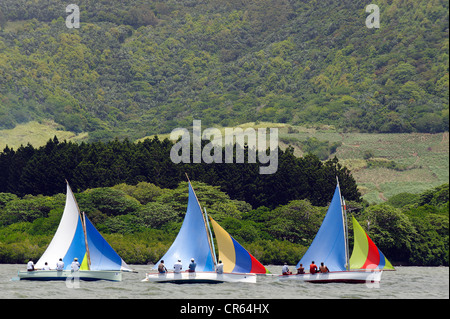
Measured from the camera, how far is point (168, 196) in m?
99.0

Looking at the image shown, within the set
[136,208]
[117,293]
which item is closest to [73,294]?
[117,293]

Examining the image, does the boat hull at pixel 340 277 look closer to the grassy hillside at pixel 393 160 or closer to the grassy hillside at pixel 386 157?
the grassy hillside at pixel 393 160

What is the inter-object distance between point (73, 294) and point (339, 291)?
15740 millimetres

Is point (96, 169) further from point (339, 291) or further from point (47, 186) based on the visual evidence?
point (339, 291)

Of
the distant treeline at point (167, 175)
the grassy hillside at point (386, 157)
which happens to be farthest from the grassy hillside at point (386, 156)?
the distant treeline at point (167, 175)

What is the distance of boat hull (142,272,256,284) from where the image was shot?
178 feet

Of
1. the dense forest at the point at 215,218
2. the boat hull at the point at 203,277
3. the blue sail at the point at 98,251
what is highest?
the dense forest at the point at 215,218

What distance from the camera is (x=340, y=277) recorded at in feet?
184

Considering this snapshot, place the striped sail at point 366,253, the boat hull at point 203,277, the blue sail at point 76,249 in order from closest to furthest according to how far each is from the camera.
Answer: the boat hull at point 203,277, the striped sail at point 366,253, the blue sail at point 76,249

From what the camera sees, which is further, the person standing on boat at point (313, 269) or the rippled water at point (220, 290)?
the person standing on boat at point (313, 269)

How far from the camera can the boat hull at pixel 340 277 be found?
56.1m

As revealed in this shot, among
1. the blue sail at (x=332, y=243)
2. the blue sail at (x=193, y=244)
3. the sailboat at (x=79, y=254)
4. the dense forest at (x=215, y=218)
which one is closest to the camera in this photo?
the blue sail at (x=193, y=244)

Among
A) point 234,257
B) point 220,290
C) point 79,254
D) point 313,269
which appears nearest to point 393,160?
point 313,269

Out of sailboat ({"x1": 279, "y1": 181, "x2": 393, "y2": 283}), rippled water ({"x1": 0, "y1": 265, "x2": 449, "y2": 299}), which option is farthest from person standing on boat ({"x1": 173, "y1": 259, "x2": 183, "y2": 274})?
sailboat ({"x1": 279, "y1": 181, "x2": 393, "y2": 283})
